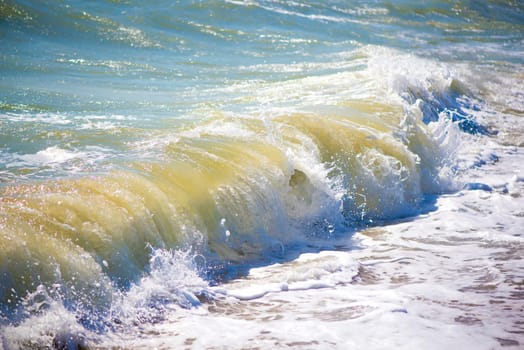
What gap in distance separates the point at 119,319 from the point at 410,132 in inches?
241

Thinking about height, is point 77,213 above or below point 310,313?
above

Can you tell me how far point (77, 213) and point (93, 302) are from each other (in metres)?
0.89

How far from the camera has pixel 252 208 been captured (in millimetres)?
6777

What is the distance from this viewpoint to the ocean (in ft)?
15.5

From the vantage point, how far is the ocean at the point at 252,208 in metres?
4.74

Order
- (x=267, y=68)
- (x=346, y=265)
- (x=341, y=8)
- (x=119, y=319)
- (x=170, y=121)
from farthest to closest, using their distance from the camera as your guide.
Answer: (x=341, y=8) < (x=267, y=68) < (x=170, y=121) < (x=346, y=265) < (x=119, y=319)

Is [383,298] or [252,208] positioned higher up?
[252,208]

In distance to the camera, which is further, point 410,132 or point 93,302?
point 410,132

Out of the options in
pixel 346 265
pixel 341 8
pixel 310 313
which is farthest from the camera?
pixel 341 8

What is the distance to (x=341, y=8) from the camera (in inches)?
1037

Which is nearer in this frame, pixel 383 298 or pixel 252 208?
pixel 383 298

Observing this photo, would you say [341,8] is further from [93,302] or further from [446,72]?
[93,302]

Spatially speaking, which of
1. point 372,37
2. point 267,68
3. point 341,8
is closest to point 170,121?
point 267,68

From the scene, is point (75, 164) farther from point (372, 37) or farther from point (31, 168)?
point (372, 37)
